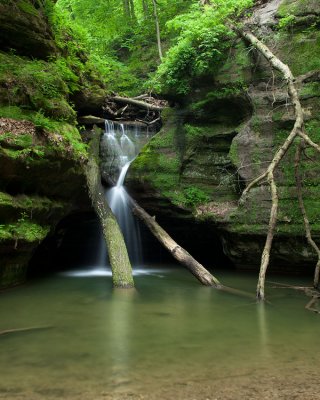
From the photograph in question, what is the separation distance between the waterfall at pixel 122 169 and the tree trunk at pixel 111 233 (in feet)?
4.16

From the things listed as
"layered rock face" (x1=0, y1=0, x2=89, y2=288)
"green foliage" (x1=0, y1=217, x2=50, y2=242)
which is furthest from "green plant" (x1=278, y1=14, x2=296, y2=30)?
"green foliage" (x1=0, y1=217, x2=50, y2=242)

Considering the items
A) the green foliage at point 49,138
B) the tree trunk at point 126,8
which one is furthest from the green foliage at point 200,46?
the tree trunk at point 126,8

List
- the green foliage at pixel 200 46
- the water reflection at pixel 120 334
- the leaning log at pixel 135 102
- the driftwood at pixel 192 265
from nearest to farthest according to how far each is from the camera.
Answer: the water reflection at pixel 120 334 → the driftwood at pixel 192 265 → the green foliage at pixel 200 46 → the leaning log at pixel 135 102

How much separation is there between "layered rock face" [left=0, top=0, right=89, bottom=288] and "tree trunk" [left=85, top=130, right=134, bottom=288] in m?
0.68

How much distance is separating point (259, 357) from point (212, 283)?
4733 mm

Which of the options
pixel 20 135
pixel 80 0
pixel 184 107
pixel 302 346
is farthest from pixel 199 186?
pixel 80 0

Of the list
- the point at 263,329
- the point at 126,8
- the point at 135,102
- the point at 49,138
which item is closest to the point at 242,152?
the point at 49,138

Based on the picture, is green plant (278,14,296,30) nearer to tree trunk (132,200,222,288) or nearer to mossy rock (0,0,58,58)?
mossy rock (0,0,58,58)

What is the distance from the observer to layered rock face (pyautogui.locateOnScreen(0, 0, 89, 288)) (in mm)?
8078

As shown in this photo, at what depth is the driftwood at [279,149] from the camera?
818cm

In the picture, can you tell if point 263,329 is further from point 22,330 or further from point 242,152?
point 242,152

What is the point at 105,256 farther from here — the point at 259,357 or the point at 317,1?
the point at 317,1

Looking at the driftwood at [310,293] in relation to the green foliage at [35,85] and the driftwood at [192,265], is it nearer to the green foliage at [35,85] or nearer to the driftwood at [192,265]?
the driftwood at [192,265]

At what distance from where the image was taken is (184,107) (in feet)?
43.3
